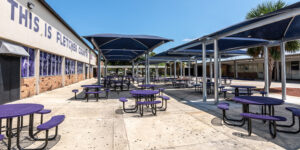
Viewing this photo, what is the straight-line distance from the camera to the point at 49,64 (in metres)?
11.0

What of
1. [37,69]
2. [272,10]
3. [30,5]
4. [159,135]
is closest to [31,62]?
[37,69]

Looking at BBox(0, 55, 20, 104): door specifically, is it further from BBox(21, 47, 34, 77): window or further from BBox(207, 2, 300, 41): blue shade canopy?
BBox(207, 2, 300, 41): blue shade canopy

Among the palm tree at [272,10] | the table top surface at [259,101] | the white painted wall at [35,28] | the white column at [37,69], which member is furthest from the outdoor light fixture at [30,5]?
the palm tree at [272,10]

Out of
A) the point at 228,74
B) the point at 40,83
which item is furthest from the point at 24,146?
the point at 228,74

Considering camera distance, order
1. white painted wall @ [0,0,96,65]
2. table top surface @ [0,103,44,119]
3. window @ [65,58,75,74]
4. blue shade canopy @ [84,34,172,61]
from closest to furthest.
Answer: table top surface @ [0,103,44,119] < white painted wall @ [0,0,96,65] < blue shade canopy @ [84,34,172,61] < window @ [65,58,75,74]

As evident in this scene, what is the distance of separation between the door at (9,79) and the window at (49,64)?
7.83ft

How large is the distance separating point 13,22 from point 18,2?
1217mm

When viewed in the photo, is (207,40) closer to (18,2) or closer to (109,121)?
(109,121)

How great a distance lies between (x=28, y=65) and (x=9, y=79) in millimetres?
1681

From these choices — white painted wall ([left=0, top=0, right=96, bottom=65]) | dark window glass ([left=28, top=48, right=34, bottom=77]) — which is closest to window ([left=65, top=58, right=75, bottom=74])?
white painted wall ([left=0, top=0, right=96, bottom=65])

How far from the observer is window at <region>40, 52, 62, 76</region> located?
9991 mm

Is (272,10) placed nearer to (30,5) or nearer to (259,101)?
(259,101)

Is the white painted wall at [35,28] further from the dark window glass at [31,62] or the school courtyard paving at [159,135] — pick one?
the school courtyard paving at [159,135]

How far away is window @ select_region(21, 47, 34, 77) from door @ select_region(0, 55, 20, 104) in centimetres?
39
